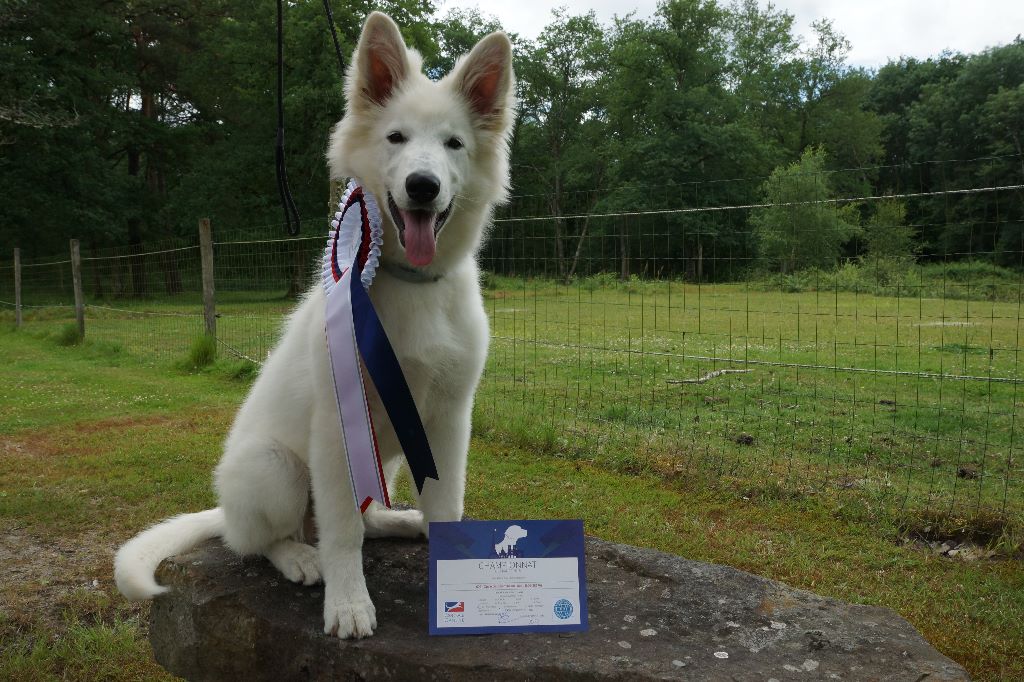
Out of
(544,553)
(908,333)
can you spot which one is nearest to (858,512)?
(544,553)

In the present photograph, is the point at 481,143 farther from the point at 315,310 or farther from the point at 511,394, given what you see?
the point at 511,394

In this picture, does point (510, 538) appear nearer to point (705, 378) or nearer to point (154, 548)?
point (154, 548)

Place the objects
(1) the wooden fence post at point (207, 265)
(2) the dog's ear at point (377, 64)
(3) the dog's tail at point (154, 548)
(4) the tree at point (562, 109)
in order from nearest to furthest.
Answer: (2) the dog's ear at point (377, 64), (3) the dog's tail at point (154, 548), (1) the wooden fence post at point (207, 265), (4) the tree at point (562, 109)

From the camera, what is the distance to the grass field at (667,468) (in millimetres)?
3805

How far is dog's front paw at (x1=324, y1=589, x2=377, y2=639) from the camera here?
2.51 meters

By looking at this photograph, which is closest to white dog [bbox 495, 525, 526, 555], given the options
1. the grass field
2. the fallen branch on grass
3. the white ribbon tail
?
the white ribbon tail

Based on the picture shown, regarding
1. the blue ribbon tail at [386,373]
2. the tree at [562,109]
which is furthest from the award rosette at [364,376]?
the tree at [562,109]

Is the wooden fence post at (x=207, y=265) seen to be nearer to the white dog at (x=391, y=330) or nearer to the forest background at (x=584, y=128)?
the forest background at (x=584, y=128)

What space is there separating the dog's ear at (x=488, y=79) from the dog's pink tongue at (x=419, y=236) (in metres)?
0.53

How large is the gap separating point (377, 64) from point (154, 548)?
2.19 meters

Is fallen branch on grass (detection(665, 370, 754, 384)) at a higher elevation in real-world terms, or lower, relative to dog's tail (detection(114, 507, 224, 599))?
lower

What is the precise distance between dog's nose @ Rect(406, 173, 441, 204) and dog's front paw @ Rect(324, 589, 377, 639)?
1.41m

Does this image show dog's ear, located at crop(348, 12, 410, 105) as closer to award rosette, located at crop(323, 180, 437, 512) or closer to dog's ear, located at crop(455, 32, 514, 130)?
dog's ear, located at crop(455, 32, 514, 130)

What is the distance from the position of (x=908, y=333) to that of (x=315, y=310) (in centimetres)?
1313
